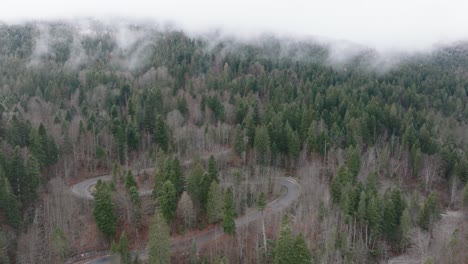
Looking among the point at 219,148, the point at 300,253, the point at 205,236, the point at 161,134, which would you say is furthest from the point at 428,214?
the point at 161,134

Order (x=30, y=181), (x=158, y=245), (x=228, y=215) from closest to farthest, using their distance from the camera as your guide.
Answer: (x=158, y=245), (x=228, y=215), (x=30, y=181)

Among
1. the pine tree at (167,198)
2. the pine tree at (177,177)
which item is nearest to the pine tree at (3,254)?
the pine tree at (167,198)

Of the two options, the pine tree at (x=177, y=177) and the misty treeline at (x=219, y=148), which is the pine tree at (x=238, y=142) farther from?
the pine tree at (x=177, y=177)

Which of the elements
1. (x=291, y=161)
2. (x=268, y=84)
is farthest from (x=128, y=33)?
(x=291, y=161)

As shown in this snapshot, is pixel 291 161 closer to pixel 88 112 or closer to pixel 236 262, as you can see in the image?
pixel 236 262

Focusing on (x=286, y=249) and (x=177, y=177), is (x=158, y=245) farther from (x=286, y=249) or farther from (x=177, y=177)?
(x=286, y=249)
